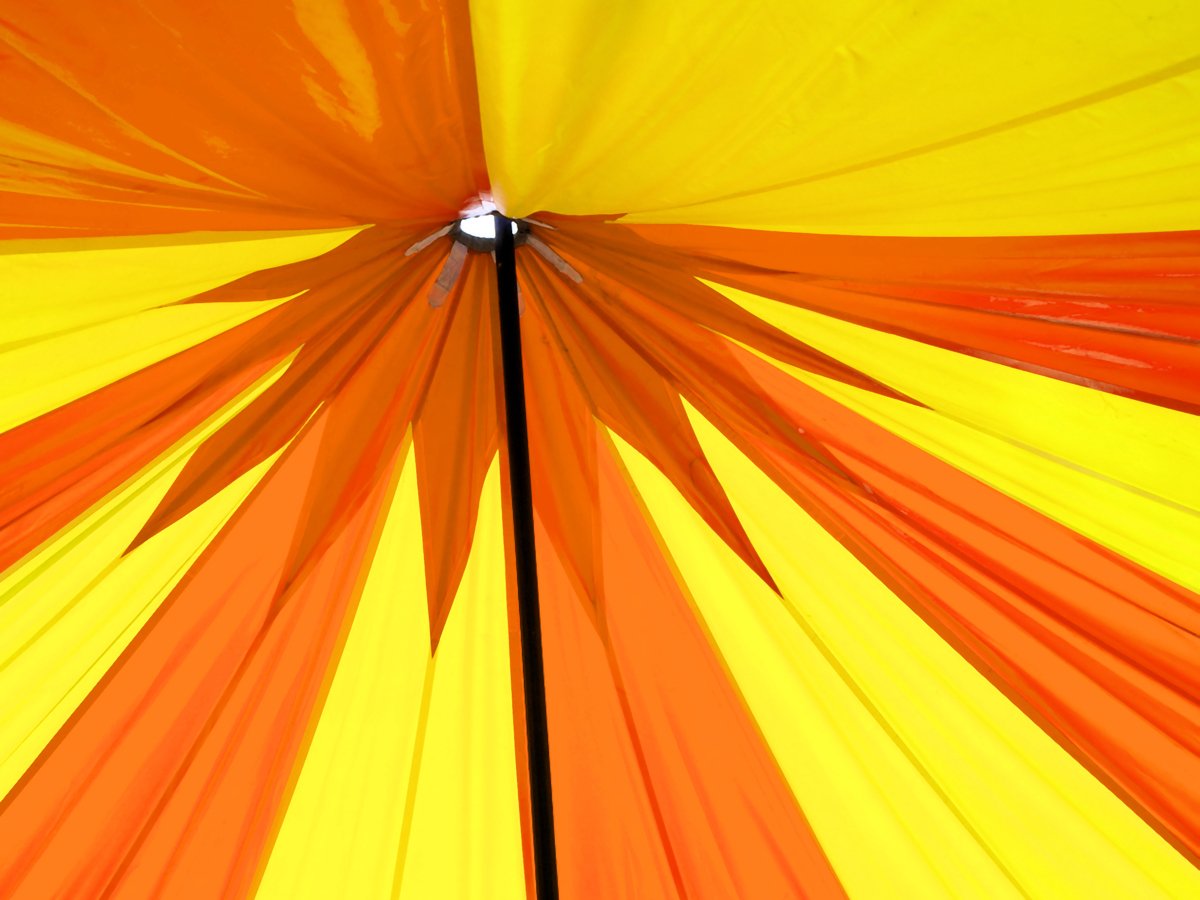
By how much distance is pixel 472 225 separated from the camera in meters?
1.87

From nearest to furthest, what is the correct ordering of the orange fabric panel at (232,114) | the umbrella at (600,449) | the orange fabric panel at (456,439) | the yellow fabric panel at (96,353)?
the orange fabric panel at (232,114) → the umbrella at (600,449) → the yellow fabric panel at (96,353) → the orange fabric panel at (456,439)

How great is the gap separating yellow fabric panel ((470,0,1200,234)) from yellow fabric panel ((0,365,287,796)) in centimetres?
85

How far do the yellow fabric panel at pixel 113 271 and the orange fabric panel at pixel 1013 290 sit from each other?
68 centimetres

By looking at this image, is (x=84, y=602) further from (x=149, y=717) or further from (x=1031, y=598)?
(x=1031, y=598)

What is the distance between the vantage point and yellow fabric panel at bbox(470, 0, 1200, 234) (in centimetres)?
118

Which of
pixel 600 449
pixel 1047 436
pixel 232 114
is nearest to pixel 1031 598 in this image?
pixel 1047 436

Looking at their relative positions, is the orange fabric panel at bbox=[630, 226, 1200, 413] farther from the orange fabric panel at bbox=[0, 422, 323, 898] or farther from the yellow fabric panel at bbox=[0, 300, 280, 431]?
the orange fabric panel at bbox=[0, 422, 323, 898]

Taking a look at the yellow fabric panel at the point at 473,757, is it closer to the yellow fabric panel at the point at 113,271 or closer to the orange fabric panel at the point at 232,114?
the yellow fabric panel at the point at 113,271

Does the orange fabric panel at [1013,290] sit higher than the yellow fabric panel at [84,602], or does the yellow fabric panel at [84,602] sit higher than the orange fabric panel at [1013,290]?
the orange fabric panel at [1013,290]

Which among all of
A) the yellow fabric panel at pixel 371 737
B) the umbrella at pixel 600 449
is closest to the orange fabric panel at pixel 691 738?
the umbrella at pixel 600 449

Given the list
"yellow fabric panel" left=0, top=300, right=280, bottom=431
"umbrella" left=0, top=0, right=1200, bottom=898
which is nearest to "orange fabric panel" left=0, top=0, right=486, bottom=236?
"umbrella" left=0, top=0, right=1200, bottom=898

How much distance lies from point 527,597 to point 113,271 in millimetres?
943

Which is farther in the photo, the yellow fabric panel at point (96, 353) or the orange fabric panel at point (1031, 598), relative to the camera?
the orange fabric panel at point (1031, 598)

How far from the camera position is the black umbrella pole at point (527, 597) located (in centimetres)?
182
